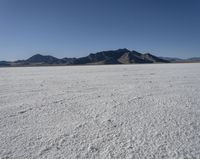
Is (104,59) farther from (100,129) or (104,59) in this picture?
(100,129)

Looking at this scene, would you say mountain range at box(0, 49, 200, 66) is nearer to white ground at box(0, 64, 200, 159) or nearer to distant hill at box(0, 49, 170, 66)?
distant hill at box(0, 49, 170, 66)

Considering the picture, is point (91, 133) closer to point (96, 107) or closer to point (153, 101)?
point (96, 107)

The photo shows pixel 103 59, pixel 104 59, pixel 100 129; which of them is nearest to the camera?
pixel 100 129

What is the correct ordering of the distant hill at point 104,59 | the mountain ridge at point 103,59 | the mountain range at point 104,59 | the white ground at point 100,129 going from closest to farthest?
the white ground at point 100,129, the mountain ridge at point 103,59, the distant hill at point 104,59, the mountain range at point 104,59

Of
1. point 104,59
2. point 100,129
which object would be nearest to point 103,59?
point 104,59

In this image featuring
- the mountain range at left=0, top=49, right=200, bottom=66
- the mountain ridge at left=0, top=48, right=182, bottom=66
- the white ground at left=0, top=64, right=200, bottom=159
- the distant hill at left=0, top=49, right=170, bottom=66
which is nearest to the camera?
the white ground at left=0, top=64, right=200, bottom=159

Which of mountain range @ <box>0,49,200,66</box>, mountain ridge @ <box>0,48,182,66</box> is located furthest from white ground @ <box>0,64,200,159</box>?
mountain range @ <box>0,49,200,66</box>

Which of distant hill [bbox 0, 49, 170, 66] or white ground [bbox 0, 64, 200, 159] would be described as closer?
white ground [bbox 0, 64, 200, 159]

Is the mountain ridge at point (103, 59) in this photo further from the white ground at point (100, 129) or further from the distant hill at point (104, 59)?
the white ground at point (100, 129)

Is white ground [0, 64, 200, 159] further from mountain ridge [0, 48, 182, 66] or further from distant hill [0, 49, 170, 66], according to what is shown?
distant hill [0, 49, 170, 66]

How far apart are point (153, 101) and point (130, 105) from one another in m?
0.97

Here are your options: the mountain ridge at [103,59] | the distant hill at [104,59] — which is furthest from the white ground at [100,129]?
the distant hill at [104,59]

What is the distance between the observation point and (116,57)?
16400 cm

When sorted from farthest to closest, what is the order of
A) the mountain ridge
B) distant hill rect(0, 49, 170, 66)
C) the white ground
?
distant hill rect(0, 49, 170, 66)
the mountain ridge
the white ground
